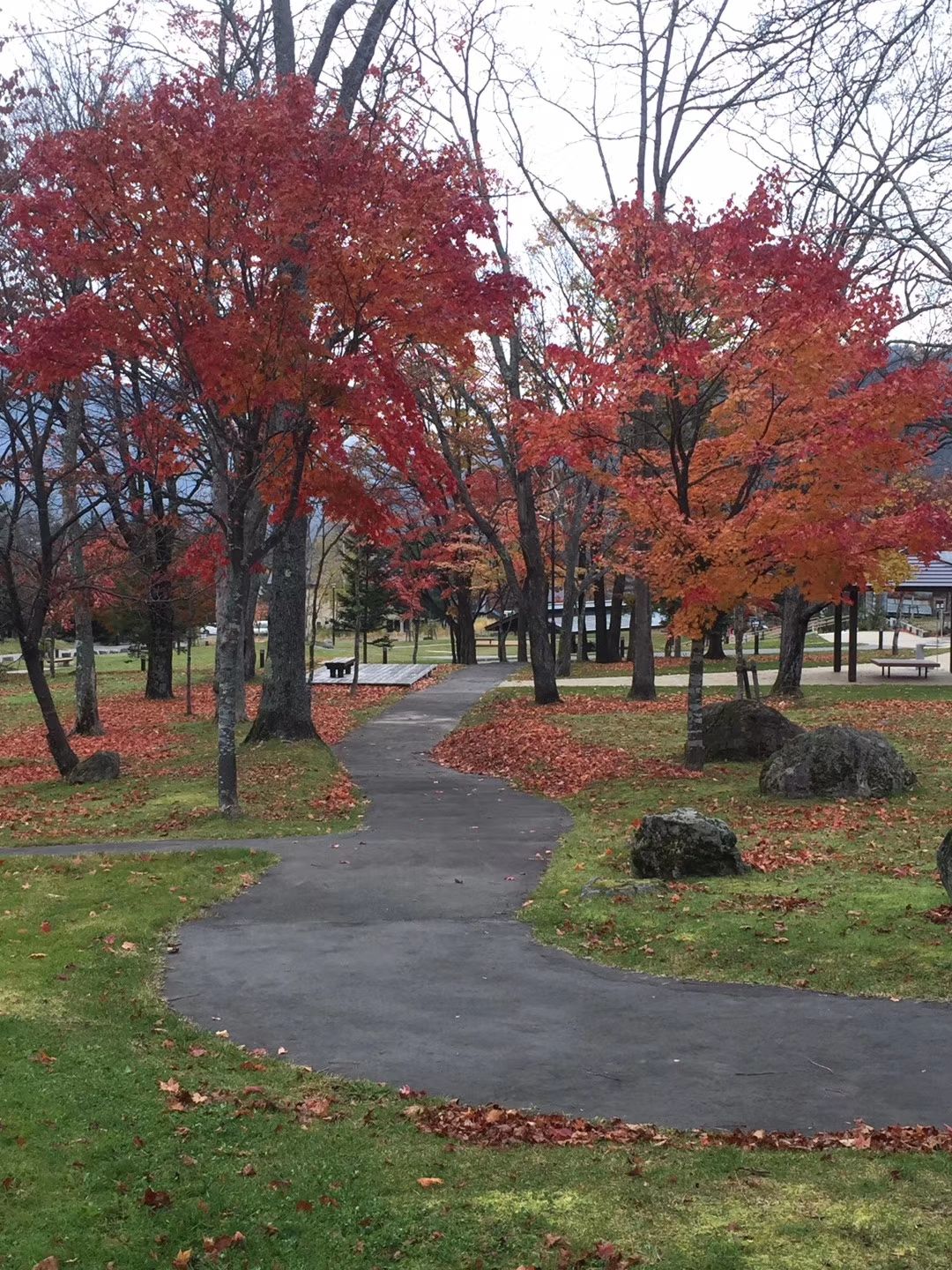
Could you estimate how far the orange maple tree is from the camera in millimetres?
14625

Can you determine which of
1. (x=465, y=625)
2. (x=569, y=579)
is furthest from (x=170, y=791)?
(x=465, y=625)

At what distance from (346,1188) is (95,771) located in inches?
500

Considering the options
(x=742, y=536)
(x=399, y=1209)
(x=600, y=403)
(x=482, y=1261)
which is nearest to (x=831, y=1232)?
(x=482, y=1261)

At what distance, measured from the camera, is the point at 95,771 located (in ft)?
54.1

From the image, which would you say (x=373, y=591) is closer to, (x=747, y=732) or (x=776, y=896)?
(x=747, y=732)

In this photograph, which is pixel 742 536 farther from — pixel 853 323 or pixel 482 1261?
pixel 482 1261

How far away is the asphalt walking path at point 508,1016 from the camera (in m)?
5.81

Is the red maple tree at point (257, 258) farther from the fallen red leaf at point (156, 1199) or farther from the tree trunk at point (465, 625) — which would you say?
the tree trunk at point (465, 625)

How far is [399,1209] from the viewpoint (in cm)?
466

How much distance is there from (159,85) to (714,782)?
35.4 feet

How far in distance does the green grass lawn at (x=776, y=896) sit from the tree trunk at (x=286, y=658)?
556 cm

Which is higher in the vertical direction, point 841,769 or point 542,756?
point 841,769

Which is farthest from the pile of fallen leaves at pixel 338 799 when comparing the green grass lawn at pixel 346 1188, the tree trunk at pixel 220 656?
the green grass lawn at pixel 346 1188

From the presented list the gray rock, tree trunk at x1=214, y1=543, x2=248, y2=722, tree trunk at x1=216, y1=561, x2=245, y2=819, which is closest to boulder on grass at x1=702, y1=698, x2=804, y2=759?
tree trunk at x1=214, y1=543, x2=248, y2=722
